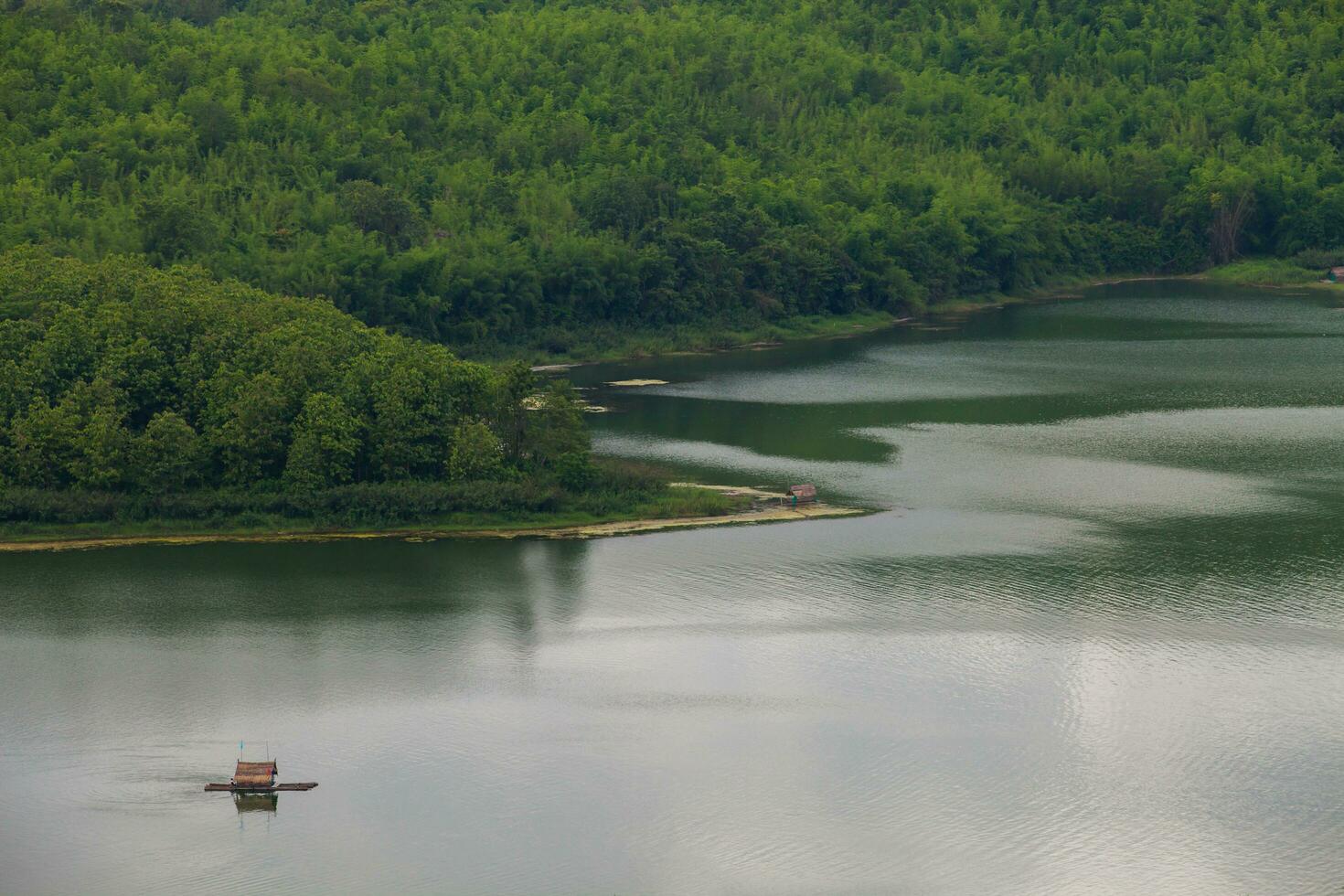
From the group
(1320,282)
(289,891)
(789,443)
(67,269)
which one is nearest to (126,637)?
(289,891)

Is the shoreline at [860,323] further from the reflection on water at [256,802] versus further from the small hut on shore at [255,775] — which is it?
the reflection on water at [256,802]

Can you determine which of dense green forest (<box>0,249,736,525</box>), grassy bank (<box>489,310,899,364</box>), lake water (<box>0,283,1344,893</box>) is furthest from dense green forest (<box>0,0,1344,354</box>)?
lake water (<box>0,283,1344,893</box>)

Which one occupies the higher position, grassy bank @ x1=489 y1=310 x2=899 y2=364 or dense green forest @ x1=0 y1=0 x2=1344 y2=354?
dense green forest @ x1=0 y1=0 x2=1344 y2=354

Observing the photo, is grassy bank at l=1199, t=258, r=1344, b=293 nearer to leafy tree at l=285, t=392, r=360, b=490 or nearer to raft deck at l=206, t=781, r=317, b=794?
leafy tree at l=285, t=392, r=360, b=490

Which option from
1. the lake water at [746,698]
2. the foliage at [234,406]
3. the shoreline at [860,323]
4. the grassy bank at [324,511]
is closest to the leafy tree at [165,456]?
the foliage at [234,406]

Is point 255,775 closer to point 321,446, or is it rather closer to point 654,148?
point 321,446

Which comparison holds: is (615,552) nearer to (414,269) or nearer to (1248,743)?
(1248,743)
